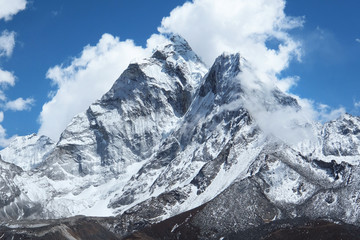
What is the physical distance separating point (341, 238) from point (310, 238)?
1066 centimetres

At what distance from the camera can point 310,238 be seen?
196 meters

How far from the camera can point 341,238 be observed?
189000mm
